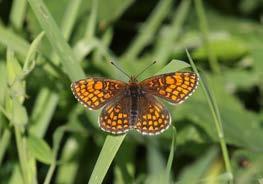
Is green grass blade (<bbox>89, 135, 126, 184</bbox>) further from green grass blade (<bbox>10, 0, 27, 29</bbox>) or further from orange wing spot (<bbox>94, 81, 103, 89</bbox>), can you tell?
green grass blade (<bbox>10, 0, 27, 29</bbox>)

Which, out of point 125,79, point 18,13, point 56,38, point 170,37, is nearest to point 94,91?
point 56,38

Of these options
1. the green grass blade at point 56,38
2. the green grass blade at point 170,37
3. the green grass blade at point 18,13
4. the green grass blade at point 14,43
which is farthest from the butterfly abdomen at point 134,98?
the green grass blade at point 170,37

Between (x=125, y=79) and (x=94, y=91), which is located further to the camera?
(x=125, y=79)

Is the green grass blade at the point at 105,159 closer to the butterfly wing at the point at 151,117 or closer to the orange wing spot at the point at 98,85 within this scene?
the butterfly wing at the point at 151,117

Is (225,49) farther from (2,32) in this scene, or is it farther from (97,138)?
(2,32)

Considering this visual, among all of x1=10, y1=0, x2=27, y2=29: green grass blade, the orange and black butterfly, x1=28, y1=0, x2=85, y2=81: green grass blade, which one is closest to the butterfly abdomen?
the orange and black butterfly

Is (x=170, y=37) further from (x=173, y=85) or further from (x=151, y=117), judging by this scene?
(x=151, y=117)

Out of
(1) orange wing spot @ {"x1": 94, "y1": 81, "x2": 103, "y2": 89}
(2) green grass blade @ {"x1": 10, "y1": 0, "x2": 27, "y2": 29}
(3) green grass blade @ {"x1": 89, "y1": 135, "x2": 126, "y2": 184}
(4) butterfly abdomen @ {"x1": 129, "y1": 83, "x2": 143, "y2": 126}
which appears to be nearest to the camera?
(3) green grass blade @ {"x1": 89, "y1": 135, "x2": 126, "y2": 184}

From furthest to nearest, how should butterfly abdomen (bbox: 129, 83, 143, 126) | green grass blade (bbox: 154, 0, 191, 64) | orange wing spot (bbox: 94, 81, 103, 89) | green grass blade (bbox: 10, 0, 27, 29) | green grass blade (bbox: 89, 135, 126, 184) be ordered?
green grass blade (bbox: 154, 0, 191, 64) < green grass blade (bbox: 10, 0, 27, 29) < orange wing spot (bbox: 94, 81, 103, 89) < butterfly abdomen (bbox: 129, 83, 143, 126) < green grass blade (bbox: 89, 135, 126, 184)
